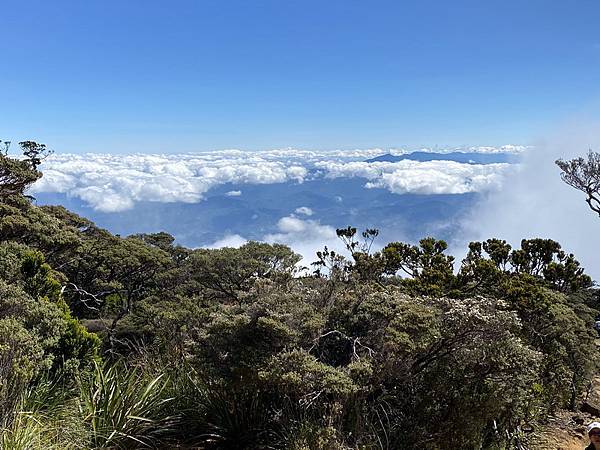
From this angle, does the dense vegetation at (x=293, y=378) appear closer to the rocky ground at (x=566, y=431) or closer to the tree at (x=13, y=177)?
the rocky ground at (x=566, y=431)

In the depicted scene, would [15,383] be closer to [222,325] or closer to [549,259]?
[222,325]

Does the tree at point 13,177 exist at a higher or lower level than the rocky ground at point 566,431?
higher

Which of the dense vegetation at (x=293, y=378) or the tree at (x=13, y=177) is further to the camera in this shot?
the tree at (x=13, y=177)

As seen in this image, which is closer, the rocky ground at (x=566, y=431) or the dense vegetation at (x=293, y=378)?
the dense vegetation at (x=293, y=378)

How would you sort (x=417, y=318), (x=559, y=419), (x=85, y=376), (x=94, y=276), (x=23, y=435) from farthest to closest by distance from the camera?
1. (x=94, y=276)
2. (x=559, y=419)
3. (x=85, y=376)
4. (x=417, y=318)
5. (x=23, y=435)

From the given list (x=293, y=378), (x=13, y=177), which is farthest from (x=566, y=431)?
(x=13, y=177)

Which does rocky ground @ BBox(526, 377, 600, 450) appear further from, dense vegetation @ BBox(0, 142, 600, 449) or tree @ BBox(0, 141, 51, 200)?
tree @ BBox(0, 141, 51, 200)

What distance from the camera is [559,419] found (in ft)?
34.2

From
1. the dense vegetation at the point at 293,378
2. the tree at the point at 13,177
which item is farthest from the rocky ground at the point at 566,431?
the tree at the point at 13,177

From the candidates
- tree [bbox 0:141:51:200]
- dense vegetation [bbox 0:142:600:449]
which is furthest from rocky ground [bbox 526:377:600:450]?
tree [bbox 0:141:51:200]

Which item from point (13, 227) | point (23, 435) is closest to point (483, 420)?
point (23, 435)

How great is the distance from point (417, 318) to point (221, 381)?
7.05 feet

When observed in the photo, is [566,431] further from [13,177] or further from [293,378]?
[13,177]

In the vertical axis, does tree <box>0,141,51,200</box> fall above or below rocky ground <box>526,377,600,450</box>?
above
